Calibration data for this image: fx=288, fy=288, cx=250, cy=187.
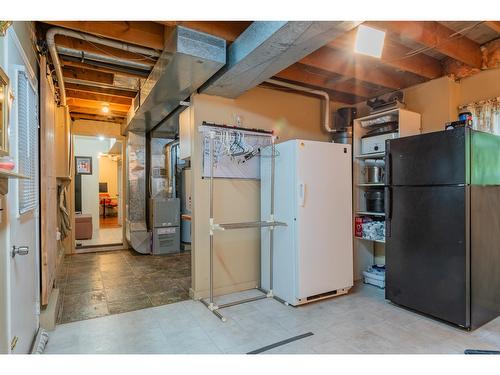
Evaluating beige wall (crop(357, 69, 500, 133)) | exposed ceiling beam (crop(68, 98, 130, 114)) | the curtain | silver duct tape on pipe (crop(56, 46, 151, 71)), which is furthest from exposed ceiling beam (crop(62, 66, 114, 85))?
the curtain

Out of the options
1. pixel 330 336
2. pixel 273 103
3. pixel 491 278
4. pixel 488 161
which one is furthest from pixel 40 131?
pixel 491 278

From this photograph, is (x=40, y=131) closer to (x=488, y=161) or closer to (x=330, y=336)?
(x=330, y=336)

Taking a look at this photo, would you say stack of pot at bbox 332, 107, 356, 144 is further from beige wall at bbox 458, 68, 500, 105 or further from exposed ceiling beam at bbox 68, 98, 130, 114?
exposed ceiling beam at bbox 68, 98, 130, 114

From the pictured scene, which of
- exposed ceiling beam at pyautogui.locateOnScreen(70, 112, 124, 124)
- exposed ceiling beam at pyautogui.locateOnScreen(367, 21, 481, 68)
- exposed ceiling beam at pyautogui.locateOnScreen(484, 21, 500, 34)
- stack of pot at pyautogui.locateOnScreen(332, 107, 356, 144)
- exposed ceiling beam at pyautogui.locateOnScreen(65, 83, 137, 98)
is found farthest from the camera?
exposed ceiling beam at pyautogui.locateOnScreen(70, 112, 124, 124)

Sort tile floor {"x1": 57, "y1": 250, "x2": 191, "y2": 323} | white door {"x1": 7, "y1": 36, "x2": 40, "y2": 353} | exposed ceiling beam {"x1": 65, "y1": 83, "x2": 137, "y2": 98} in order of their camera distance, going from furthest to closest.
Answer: exposed ceiling beam {"x1": 65, "y1": 83, "x2": 137, "y2": 98} → tile floor {"x1": 57, "y1": 250, "x2": 191, "y2": 323} → white door {"x1": 7, "y1": 36, "x2": 40, "y2": 353}

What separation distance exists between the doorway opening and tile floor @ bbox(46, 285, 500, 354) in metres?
3.77

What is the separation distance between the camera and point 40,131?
2.65m

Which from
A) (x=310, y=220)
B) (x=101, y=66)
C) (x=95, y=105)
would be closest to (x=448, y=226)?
(x=310, y=220)

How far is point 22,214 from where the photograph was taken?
1.84 m

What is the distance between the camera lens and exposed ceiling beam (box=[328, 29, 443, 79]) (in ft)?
9.30

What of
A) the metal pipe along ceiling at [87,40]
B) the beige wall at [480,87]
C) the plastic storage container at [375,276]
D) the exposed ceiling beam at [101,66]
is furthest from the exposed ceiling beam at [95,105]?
the beige wall at [480,87]

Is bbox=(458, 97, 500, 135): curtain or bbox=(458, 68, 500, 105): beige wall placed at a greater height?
bbox=(458, 68, 500, 105): beige wall

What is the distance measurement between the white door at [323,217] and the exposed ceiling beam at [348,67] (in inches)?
34.5

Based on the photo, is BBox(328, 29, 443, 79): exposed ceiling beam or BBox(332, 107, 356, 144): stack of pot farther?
BBox(332, 107, 356, 144): stack of pot
